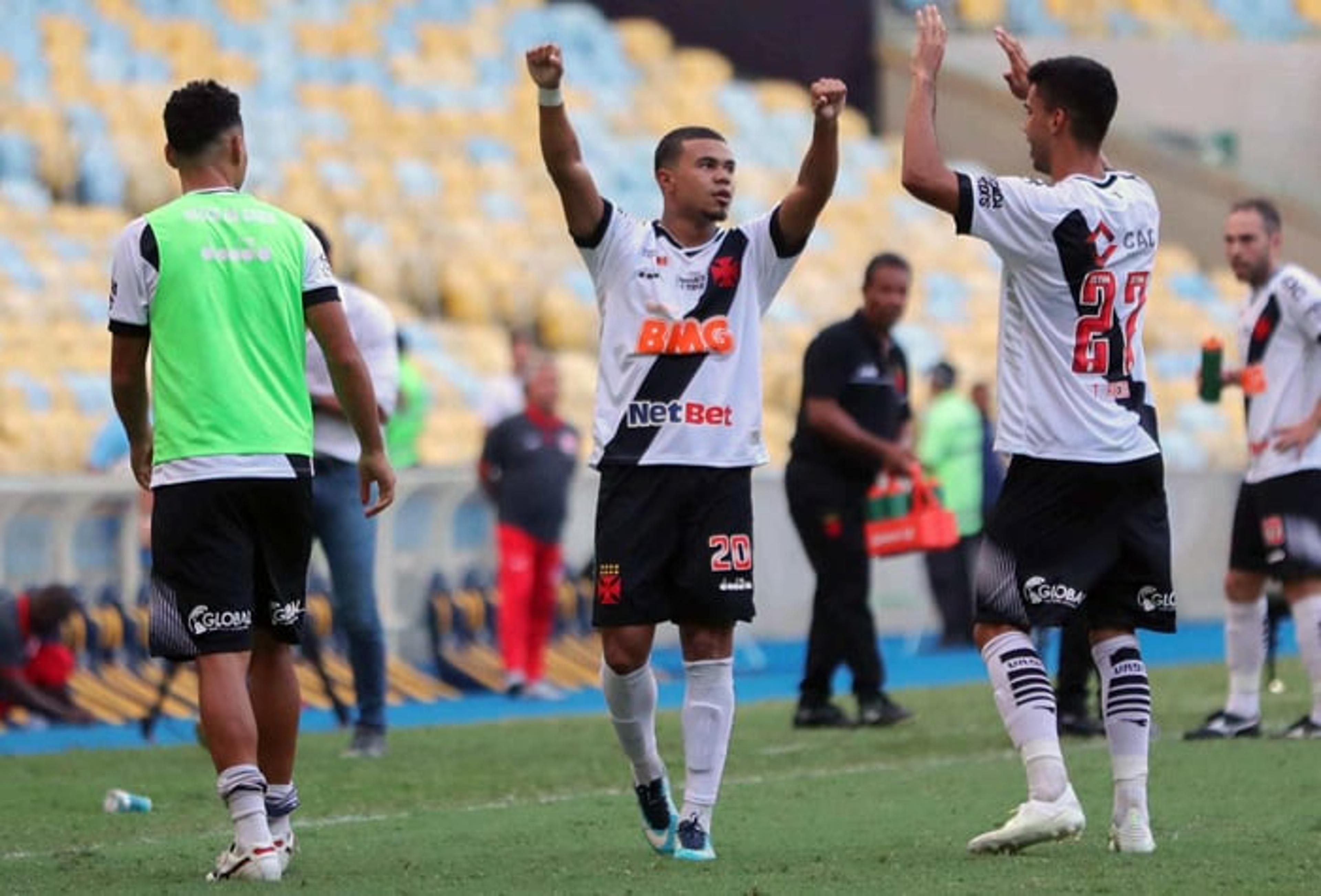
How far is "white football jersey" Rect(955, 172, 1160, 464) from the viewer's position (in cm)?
744

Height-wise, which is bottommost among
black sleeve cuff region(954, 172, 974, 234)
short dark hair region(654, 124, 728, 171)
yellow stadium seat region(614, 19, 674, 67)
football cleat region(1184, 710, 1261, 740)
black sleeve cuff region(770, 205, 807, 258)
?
football cleat region(1184, 710, 1261, 740)

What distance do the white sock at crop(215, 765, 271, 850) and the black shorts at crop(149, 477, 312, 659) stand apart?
326 millimetres

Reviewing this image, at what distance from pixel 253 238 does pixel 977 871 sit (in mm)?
2485

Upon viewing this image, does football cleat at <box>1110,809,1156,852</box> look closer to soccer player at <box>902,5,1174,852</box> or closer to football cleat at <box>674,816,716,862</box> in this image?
soccer player at <box>902,5,1174,852</box>

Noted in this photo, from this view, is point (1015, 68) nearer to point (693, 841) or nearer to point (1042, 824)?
point (1042, 824)

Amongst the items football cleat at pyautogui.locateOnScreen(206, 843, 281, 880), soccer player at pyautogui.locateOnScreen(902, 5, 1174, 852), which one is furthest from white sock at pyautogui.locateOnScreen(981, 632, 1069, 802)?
football cleat at pyautogui.locateOnScreen(206, 843, 281, 880)

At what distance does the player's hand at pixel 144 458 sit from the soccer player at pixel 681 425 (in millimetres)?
1220

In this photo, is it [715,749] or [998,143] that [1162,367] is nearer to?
[998,143]

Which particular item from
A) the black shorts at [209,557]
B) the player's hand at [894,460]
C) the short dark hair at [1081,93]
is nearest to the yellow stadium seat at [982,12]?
the player's hand at [894,460]

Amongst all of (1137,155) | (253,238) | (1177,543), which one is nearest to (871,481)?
(253,238)

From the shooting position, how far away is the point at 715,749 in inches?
302

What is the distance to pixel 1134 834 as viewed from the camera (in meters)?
7.47

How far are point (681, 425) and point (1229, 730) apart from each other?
4677 millimetres

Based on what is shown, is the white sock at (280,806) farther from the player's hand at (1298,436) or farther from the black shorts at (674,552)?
the player's hand at (1298,436)
